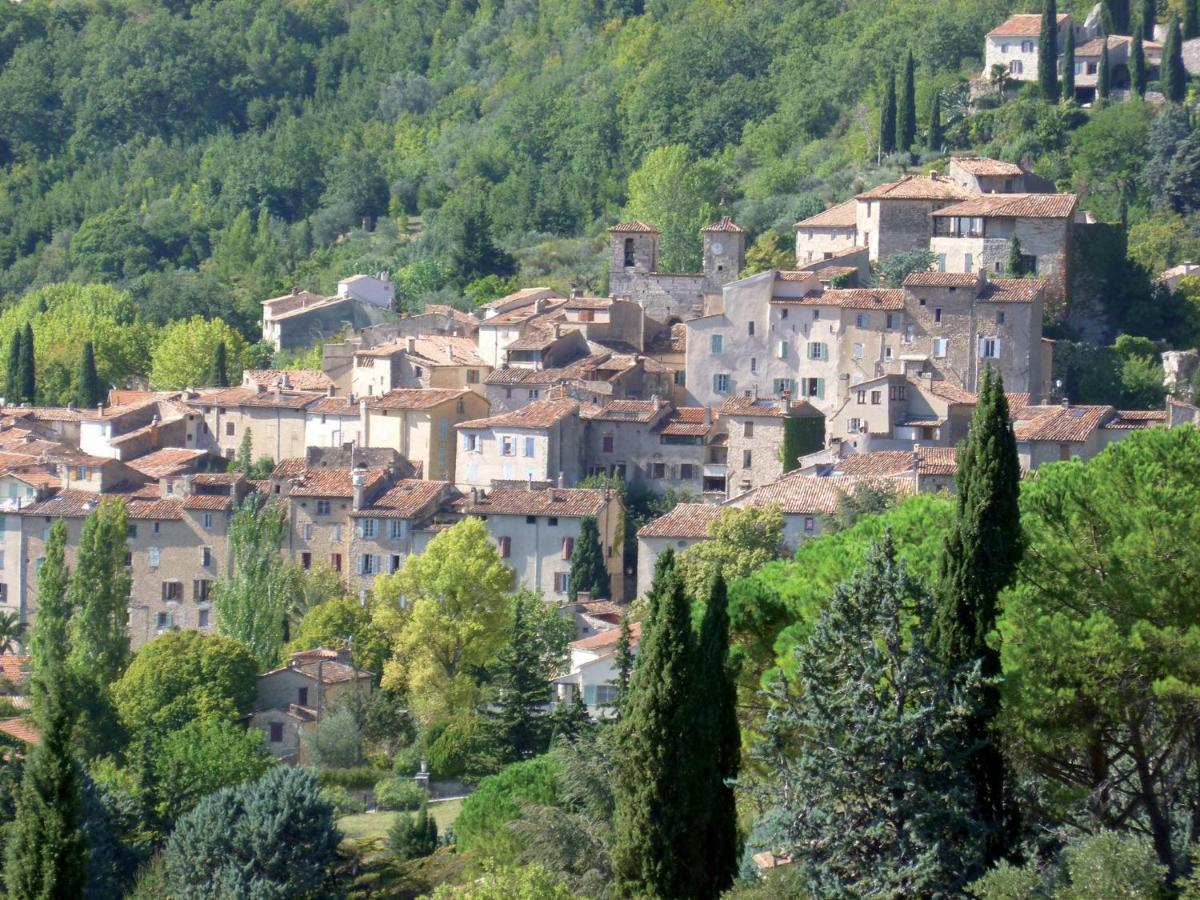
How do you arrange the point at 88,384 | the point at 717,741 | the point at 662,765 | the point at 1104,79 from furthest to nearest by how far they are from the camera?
the point at 1104,79
the point at 88,384
the point at 717,741
the point at 662,765

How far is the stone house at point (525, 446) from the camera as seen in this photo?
192ft

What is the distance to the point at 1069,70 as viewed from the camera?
260 ft

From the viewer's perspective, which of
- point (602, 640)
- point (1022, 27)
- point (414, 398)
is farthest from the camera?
point (1022, 27)

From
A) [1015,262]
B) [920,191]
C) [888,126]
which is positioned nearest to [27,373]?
[888,126]

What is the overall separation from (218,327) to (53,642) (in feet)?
75.0

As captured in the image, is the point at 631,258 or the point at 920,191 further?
the point at 631,258

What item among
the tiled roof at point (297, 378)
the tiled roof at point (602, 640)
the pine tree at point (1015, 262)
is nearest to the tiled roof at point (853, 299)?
the pine tree at point (1015, 262)

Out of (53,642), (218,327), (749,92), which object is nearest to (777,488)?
(53,642)

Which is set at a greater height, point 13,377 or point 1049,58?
point 1049,58

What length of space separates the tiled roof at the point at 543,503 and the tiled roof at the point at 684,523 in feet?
3.94

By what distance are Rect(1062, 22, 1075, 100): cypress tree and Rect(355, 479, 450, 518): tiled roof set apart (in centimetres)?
2897

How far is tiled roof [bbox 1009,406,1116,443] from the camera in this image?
52.1m

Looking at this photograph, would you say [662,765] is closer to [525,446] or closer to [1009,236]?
[525,446]

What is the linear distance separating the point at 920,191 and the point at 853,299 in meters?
6.35
